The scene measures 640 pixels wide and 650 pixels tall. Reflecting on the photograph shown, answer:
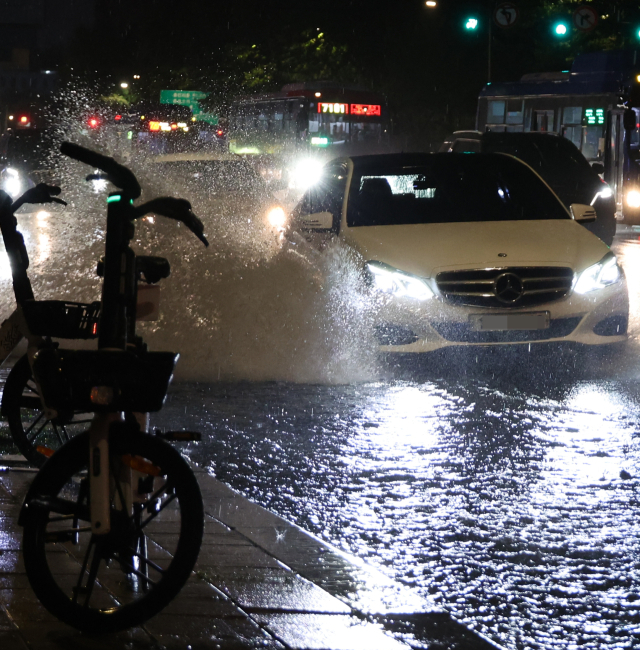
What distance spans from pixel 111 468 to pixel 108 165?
2.89ft

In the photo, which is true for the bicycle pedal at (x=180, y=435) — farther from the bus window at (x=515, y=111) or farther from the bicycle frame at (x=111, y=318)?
the bus window at (x=515, y=111)

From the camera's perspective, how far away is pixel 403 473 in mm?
5945

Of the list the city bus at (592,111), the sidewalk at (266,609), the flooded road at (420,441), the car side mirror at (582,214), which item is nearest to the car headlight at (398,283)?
the flooded road at (420,441)

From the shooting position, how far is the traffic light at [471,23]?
31.7m

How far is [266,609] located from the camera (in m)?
3.75

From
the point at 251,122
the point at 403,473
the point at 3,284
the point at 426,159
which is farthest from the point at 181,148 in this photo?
the point at 403,473

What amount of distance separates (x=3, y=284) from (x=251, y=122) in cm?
2611

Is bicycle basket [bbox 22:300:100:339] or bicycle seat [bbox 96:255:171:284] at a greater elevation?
bicycle seat [bbox 96:255:171:284]

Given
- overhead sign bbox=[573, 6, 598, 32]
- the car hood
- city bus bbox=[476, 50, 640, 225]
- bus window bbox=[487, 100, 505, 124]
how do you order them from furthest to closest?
overhead sign bbox=[573, 6, 598, 32]
bus window bbox=[487, 100, 505, 124]
city bus bbox=[476, 50, 640, 225]
the car hood

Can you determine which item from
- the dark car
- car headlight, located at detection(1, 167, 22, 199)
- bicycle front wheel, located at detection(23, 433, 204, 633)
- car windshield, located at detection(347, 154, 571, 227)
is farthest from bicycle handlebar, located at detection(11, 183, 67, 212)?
car headlight, located at detection(1, 167, 22, 199)

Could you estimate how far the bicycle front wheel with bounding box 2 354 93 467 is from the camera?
17.8 feet

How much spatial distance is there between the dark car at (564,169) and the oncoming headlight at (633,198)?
6.14 metres

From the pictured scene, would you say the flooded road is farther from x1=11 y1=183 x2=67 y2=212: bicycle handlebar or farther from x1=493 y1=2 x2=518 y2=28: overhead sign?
x1=493 y1=2 x2=518 y2=28: overhead sign

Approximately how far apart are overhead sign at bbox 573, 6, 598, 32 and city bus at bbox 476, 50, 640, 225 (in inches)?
220
